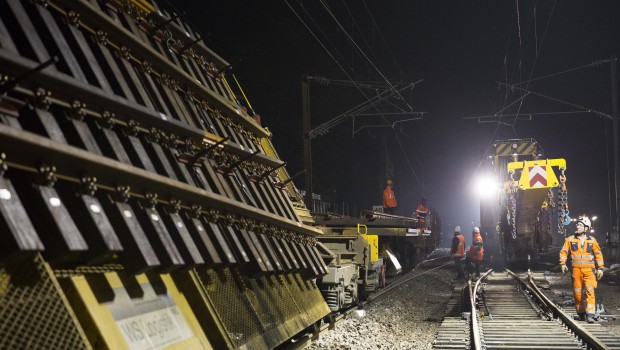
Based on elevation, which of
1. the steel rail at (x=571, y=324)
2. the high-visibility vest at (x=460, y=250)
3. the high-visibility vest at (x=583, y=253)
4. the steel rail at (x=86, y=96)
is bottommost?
the steel rail at (x=571, y=324)

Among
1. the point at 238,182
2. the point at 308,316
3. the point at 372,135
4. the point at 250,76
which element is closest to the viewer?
the point at 238,182

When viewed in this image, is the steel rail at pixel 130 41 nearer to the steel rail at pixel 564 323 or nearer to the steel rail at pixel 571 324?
the steel rail at pixel 564 323

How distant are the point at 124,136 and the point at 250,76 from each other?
25.9 metres

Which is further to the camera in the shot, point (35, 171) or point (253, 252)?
point (253, 252)

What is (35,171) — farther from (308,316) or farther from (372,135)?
(372,135)

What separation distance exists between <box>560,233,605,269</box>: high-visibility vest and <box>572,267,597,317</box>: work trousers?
0.11 m

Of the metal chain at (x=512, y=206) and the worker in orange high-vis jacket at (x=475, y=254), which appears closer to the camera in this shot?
the metal chain at (x=512, y=206)

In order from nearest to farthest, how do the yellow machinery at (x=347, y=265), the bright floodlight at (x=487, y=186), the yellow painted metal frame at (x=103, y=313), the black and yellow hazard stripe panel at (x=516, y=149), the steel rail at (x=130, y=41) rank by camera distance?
1. the yellow painted metal frame at (x=103, y=313)
2. the steel rail at (x=130, y=41)
3. the yellow machinery at (x=347, y=265)
4. the black and yellow hazard stripe panel at (x=516, y=149)
5. the bright floodlight at (x=487, y=186)

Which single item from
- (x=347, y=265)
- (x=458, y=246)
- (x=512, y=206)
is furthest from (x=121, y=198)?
(x=458, y=246)

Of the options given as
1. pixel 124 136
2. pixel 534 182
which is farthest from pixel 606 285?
pixel 124 136

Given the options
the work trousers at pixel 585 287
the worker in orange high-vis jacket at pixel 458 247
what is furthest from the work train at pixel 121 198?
the worker in orange high-vis jacket at pixel 458 247

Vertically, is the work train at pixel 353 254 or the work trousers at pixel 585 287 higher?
the work train at pixel 353 254

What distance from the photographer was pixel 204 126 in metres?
5.83

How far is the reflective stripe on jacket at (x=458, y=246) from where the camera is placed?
21500 millimetres
